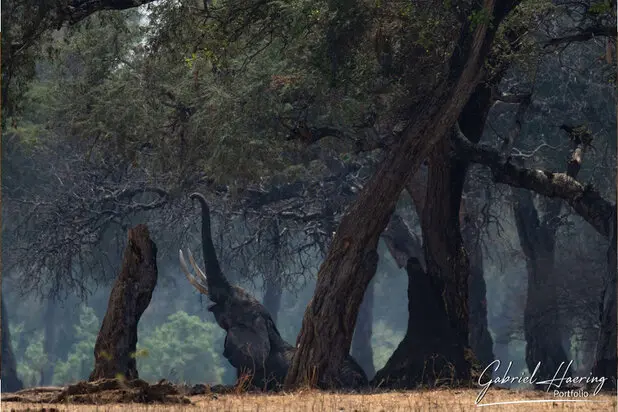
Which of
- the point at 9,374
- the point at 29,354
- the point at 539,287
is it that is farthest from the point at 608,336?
the point at 29,354

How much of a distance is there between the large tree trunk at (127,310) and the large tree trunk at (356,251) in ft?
8.62

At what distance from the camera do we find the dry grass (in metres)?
11.6

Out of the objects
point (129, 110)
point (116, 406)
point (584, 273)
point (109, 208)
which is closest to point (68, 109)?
point (129, 110)

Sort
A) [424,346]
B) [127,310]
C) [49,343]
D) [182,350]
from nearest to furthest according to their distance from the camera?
[127,310], [424,346], [49,343], [182,350]

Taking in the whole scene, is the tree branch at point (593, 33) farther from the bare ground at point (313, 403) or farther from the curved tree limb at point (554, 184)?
the bare ground at point (313, 403)

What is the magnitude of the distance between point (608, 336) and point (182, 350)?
54.9 m

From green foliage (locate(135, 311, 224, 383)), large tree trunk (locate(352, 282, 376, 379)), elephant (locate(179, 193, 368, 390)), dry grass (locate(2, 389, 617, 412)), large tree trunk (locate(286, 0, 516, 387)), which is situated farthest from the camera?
green foliage (locate(135, 311, 224, 383))

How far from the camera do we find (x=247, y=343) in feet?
69.9

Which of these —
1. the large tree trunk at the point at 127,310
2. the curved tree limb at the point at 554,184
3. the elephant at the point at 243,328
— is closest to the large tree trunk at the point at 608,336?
the curved tree limb at the point at 554,184

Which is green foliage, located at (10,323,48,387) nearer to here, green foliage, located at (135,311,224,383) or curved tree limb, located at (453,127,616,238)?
green foliage, located at (135,311,224,383)

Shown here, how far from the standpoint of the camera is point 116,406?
11.6 metres

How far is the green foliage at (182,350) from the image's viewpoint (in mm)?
68688

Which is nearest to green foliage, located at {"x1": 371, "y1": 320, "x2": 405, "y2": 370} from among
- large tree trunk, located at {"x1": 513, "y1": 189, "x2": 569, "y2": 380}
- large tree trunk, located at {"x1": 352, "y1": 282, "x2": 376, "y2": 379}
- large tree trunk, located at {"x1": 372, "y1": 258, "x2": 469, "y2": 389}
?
large tree trunk, located at {"x1": 352, "y1": 282, "x2": 376, "y2": 379}

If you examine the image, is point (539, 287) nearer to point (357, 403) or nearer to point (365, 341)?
point (365, 341)
